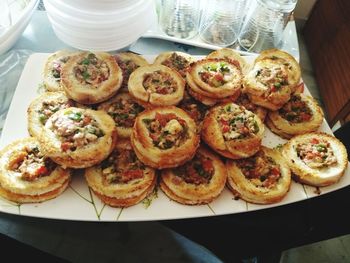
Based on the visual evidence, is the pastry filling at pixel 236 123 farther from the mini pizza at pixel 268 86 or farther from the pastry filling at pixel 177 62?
the pastry filling at pixel 177 62

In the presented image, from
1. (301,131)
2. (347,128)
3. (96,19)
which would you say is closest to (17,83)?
(96,19)

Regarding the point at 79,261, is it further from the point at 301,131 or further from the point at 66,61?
the point at 301,131

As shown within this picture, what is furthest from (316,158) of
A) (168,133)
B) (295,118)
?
(168,133)

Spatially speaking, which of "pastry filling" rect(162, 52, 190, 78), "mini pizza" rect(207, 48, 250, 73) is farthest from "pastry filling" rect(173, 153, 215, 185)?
"mini pizza" rect(207, 48, 250, 73)

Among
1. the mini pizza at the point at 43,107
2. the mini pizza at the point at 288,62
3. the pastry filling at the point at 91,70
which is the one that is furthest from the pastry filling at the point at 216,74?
the mini pizza at the point at 43,107

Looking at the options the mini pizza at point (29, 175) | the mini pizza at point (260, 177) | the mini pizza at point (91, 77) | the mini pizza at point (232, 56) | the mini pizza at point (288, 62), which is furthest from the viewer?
the mini pizza at point (232, 56)

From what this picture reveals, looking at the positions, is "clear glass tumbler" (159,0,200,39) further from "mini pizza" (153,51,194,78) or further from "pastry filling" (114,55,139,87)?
"pastry filling" (114,55,139,87)

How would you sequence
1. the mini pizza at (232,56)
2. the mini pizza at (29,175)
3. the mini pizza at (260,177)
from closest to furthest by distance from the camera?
the mini pizza at (29,175) → the mini pizza at (260,177) → the mini pizza at (232,56)

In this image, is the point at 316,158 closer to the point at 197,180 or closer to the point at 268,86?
the point at 268,86
